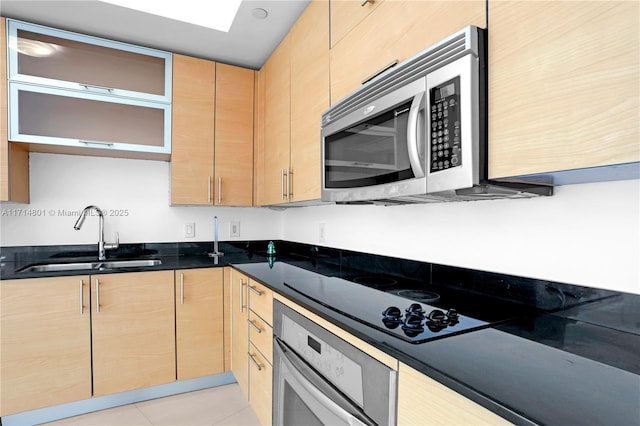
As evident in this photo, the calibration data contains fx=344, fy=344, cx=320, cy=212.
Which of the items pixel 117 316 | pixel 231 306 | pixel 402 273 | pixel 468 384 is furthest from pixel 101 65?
pixel 468 384

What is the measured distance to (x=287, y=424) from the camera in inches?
54.1

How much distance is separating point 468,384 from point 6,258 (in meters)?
2.78

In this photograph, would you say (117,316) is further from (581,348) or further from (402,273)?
(581,348)

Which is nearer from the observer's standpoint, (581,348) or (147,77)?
(581,348)

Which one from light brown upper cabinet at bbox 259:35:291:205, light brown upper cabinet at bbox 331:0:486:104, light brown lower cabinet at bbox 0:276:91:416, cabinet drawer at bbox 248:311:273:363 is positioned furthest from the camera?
light brown upper cabinet at bbox 259:35:291:205

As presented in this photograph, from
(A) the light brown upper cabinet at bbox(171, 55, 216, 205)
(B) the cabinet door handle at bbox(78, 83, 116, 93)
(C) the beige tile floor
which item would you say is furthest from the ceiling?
(C) the beige tile floor

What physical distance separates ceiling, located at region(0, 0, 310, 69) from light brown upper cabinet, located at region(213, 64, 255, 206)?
18 cm

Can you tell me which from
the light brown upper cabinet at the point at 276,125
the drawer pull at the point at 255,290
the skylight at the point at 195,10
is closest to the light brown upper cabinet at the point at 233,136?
the light brown upper cabinet at the point at 276,125

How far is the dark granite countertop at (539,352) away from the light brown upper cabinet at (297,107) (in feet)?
2.18

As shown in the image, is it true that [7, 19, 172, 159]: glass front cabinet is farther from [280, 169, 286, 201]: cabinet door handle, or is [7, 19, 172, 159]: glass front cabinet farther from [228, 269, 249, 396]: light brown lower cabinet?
→ [228, 269, 249, 396]: light brown lower cabinet

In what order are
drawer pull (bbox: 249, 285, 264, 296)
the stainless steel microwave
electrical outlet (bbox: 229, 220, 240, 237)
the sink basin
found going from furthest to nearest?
electrical outlet (bbox: 229, 220, 240, 237) → the sink basin → drawer pull (bbox: 249, 285, 264, 296) → the stainless steel microwave

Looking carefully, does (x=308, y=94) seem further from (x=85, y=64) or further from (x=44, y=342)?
(x=44, y=342)

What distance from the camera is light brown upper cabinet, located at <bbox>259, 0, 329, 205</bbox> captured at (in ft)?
5.62

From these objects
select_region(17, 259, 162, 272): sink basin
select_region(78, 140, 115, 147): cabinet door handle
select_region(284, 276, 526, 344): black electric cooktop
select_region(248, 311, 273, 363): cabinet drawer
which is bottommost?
select_region(248, 311, 273, 363): cabinet drawer
